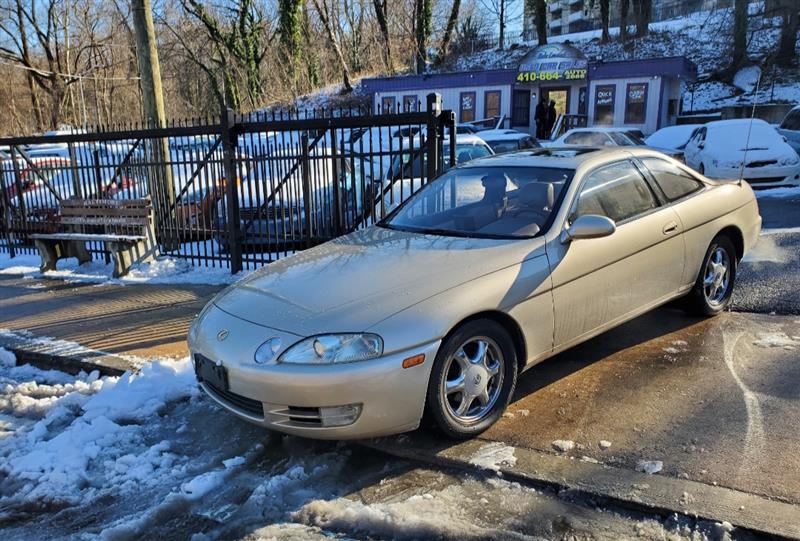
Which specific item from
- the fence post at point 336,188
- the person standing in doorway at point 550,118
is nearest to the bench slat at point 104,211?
the fence post at point 336,188

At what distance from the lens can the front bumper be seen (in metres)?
3.10

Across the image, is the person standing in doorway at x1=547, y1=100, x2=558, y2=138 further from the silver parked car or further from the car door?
the car door

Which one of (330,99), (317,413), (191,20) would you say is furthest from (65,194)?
(191,20)

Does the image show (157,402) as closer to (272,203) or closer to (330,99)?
(272,203)

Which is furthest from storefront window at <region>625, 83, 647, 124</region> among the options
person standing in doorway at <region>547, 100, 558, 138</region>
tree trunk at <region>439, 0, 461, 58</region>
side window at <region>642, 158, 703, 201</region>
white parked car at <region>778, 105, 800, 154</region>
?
side window at <region>642, 158, 703, 201</region>

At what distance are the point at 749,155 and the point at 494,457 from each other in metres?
12.0

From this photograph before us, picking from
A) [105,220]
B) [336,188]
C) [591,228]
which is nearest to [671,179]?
[591,228]

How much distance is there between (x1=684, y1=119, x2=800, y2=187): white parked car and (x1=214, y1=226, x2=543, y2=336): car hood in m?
10.2

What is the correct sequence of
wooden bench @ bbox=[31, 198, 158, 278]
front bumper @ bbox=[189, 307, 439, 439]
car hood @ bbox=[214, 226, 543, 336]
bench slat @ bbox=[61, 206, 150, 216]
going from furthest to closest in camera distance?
bench slat @ bbox=[61, 206, 150, 216] < wooden bench @ bbox=[31, 198, 158, 278] < car hood @ bbox=[214, 226, 543, 336] < front bumper @ bbox=[189, 307, 439, 439]

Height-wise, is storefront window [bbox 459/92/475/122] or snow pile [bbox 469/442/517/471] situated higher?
storefront window [bbox 459/92/475/122]

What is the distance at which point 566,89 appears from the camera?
27906 millimetres

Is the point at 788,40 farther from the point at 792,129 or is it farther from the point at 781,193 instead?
the point at 781,193

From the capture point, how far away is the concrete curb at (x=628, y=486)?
2752mm

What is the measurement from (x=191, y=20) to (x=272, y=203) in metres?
39.1
